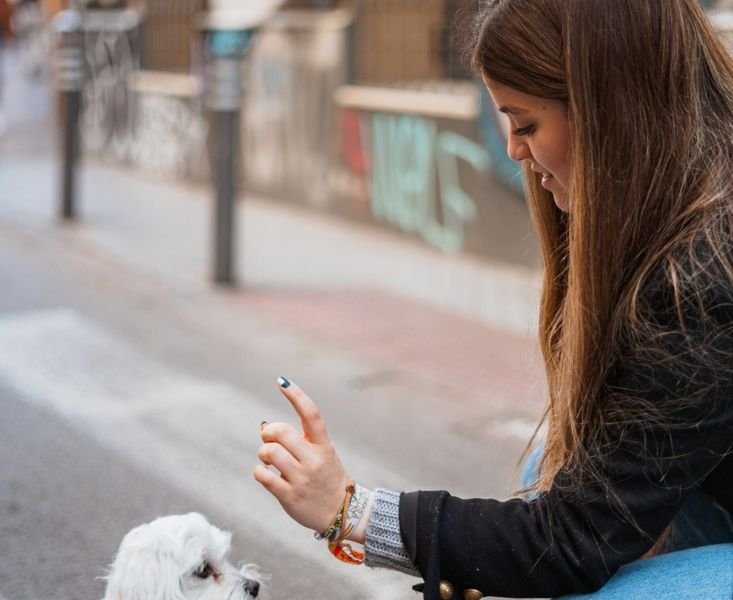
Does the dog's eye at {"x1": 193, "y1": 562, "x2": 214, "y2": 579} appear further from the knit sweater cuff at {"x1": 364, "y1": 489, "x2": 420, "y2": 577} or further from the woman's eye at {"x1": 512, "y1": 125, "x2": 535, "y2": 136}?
the woman's eye at {"x1": 512, "y1": 125, "x2": 535, "y2": 136}

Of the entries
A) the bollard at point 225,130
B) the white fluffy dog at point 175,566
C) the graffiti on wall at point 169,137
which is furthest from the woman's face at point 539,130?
the graffiti on wall at point 169,137

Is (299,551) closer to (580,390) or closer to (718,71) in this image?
(580,390)

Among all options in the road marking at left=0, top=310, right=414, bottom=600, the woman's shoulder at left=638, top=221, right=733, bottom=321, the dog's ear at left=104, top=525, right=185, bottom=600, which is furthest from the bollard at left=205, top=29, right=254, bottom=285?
the woman's shoulder at left=638, top=221, right=733, bottom=321

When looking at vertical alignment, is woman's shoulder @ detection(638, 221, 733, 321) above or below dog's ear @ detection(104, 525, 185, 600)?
above

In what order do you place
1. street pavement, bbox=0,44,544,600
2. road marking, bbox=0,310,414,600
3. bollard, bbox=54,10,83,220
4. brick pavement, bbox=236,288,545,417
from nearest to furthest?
street pavement, bbox=0,44,544,600 → road marking, bbox=0,310,414,600 → brick pavement, bbox=236,288,545,417 → bollard, bbox=54,10,83,220

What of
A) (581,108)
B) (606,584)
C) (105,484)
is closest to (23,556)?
(105,484)

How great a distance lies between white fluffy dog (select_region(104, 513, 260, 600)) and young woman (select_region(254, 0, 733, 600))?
392 millimetres

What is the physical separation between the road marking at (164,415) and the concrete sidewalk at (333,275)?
111cm

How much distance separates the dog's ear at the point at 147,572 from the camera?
6.92 feet

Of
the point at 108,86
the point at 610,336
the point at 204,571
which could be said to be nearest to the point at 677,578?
the point at 610,336

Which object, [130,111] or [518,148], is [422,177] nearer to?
[130,111]

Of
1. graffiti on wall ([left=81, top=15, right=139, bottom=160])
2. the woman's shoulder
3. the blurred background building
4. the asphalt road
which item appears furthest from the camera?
graffiti on wall ([left=81, top=15, right=139, bottom=160])

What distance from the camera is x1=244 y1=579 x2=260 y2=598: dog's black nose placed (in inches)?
91.6

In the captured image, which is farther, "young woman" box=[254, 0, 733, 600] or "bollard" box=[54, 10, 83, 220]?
"bollard" box=[54, 10, 83, 220]
